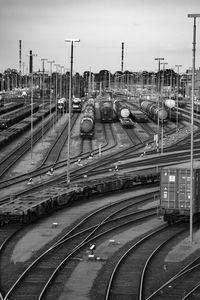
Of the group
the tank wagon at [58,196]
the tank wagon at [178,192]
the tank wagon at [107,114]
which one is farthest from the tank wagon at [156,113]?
the tank wagon at [178,192]

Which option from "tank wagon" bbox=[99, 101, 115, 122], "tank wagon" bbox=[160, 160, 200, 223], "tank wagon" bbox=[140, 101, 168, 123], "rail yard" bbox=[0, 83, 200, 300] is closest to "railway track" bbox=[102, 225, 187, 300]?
"rail yard" bbox=[0, 83, 200, 300]

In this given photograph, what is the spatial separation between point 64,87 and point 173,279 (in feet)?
553

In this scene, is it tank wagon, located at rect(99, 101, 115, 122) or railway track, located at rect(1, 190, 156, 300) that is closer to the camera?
railway track, located at rect(1, 190, 156, 300)

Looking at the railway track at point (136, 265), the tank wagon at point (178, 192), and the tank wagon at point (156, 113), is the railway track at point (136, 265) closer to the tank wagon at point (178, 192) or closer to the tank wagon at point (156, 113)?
the tank wagon at point (178, 192)

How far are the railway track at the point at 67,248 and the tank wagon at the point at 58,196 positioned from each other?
Answer: 7.14ft

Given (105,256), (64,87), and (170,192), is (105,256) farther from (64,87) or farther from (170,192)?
(64,87)

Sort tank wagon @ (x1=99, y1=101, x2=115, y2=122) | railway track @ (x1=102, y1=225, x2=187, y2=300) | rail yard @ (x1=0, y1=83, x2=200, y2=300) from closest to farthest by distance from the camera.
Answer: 1. railway track @ (x1=102, y1=225, x2=187, y2=300)
2. rail yard @ (x1=0, y1=83, x2=200, y2=300)
3. tank wagon @ (x1=99, y1=101, x2=115, y2=122)

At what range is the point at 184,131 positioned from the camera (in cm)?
7812

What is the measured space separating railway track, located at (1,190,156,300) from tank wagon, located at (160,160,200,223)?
2.60 m

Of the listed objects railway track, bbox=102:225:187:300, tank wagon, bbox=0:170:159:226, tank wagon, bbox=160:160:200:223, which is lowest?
railway track, bbox=102:225:187:300

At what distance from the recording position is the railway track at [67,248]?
1964 centimetres

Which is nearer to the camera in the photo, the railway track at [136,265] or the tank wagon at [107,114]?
the railway track at [136,265]

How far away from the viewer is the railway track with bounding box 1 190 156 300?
773 inches

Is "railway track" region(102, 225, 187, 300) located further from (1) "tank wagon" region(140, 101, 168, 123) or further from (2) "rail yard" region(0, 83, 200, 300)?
(1) "tank wagon" region(140, 101, 168, 123)
